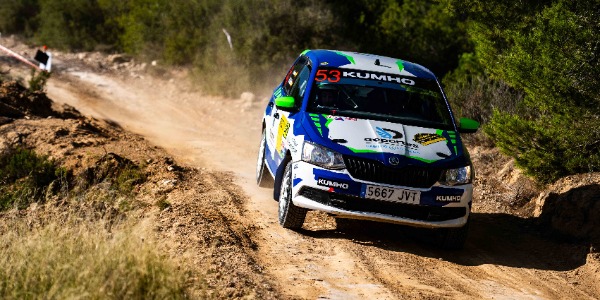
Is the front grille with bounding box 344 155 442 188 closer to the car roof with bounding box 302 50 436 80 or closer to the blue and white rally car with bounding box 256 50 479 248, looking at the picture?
the blue and white rally car with bounding box 256 50 479 248

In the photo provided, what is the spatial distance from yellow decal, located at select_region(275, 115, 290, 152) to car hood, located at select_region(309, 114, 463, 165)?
494 millimetres

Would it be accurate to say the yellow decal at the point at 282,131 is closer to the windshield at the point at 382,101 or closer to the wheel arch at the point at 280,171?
the wheel arch at the point at 280,171

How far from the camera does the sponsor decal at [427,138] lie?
834cm

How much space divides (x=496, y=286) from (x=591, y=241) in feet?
8.43

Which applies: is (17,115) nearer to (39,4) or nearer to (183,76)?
(183,76)

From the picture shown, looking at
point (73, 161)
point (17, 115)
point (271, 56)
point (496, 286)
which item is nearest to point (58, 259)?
point (496, 286)

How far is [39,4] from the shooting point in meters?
30.2

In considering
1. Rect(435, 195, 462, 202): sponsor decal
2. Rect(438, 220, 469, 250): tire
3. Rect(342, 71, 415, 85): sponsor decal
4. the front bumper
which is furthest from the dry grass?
Rect(342, 71, 415, 85): sponsor decal

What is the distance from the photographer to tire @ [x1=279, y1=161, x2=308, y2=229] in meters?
8.37

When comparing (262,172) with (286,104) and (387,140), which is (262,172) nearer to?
(286,104)

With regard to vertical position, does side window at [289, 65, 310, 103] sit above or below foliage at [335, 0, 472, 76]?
above

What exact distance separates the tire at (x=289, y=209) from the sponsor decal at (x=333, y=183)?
462 millimetres

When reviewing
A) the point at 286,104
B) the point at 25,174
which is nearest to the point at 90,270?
the point at 286,104

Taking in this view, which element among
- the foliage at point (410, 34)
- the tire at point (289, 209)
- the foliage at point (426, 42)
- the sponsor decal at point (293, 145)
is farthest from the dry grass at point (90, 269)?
the foliage at point (410, 34)
